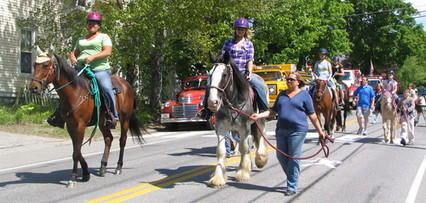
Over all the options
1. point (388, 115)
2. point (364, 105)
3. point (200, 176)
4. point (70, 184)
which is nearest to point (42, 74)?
point (70, 184)

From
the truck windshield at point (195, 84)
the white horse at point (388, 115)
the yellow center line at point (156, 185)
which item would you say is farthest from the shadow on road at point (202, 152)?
the truck windshield at point (195, 84)

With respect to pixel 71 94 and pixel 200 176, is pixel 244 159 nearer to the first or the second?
pixel 200 176

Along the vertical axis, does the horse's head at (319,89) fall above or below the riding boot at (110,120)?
above

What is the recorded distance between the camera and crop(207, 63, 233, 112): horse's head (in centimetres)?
719

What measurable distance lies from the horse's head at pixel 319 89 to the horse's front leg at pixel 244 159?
6110 millimetres

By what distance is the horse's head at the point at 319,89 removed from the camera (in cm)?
1378

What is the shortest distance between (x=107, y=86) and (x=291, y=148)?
359cm

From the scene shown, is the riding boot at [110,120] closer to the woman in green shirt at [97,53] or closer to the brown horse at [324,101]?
the woman in green shirt at [97,53]

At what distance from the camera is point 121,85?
9.75 m

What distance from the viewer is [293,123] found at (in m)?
7.19

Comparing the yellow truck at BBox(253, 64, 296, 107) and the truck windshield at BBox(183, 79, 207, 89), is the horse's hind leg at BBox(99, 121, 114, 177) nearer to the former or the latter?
the truck windshield at BBox(183, 79, 207, 89)

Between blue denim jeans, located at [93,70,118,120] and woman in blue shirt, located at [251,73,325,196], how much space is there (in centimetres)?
322

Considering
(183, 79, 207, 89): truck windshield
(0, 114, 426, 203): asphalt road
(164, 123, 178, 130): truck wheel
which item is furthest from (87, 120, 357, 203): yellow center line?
(183, 79, 207, 89): truck windshield

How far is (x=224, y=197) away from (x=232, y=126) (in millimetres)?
1344
